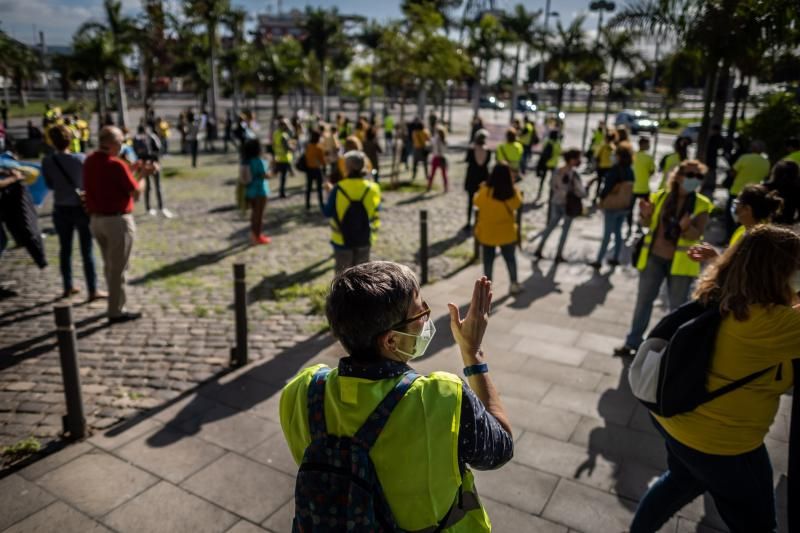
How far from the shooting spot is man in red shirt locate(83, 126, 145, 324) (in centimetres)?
616

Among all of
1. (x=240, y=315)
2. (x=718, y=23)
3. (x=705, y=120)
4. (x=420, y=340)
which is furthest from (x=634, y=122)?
(x=420, y=340)

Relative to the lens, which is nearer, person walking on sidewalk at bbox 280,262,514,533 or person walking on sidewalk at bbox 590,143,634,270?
person walking on sidewalk at bbox 280,262,514,533

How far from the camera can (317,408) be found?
1.67m

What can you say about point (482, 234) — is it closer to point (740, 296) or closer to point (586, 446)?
point (586, 446)

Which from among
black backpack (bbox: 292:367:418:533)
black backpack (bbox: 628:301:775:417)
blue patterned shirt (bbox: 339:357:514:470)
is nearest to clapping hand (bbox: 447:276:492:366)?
blue patterned shirt (bbox: 339:357:514:470)

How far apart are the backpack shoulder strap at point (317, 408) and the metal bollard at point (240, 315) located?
13.1 feet

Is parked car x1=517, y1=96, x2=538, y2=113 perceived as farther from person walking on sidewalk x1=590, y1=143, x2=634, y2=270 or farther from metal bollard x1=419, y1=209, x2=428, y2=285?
metal bollard x1=419, y1=209, x2=428, y2=285

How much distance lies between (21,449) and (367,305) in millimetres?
3878

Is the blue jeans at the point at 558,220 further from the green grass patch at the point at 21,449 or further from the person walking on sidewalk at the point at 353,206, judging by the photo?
the green grass patch at the point at 21,449

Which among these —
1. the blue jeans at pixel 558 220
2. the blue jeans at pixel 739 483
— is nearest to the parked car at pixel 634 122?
the blue jeans at pixel 558 220

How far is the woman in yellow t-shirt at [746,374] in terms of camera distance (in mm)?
2404

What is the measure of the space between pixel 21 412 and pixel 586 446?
4.56 m

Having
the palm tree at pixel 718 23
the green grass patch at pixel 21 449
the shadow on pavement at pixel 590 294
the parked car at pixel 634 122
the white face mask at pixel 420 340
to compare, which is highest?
the palm tree at pixel 718 23

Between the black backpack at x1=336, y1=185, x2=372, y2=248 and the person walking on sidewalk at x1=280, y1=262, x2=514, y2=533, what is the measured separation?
4560 mm
